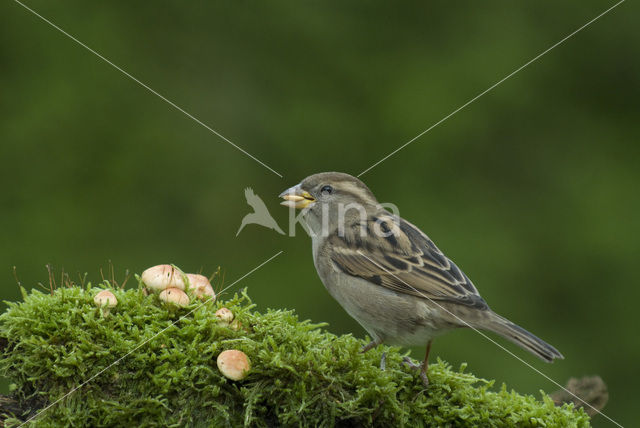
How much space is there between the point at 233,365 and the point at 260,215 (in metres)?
5.09

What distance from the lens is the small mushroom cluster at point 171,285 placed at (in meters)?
4.11

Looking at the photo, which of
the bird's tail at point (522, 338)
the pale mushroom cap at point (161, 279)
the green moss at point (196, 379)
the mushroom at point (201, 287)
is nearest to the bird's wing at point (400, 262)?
the bird's tail at point (522, 338)

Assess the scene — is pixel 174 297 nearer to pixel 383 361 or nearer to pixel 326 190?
pixel 383 361

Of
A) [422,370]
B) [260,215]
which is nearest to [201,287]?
[422,370]

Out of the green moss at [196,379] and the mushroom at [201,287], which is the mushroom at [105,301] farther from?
the mushroom at [201,287]

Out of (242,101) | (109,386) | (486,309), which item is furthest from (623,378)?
(109,386)

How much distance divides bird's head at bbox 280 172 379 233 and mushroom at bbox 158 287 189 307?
165cm

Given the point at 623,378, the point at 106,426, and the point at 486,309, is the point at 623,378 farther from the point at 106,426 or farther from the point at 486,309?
the point at 106,426

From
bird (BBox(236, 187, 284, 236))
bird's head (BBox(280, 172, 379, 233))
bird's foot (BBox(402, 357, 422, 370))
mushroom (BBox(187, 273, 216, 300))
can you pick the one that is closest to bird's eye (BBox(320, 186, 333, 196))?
bird's head (BBox(280, 172, 379, 233))

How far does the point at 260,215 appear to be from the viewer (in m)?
8.77

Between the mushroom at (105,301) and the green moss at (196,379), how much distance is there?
0.13 feet

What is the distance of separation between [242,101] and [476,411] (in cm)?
558

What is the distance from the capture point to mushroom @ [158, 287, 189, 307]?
4.09 meters
